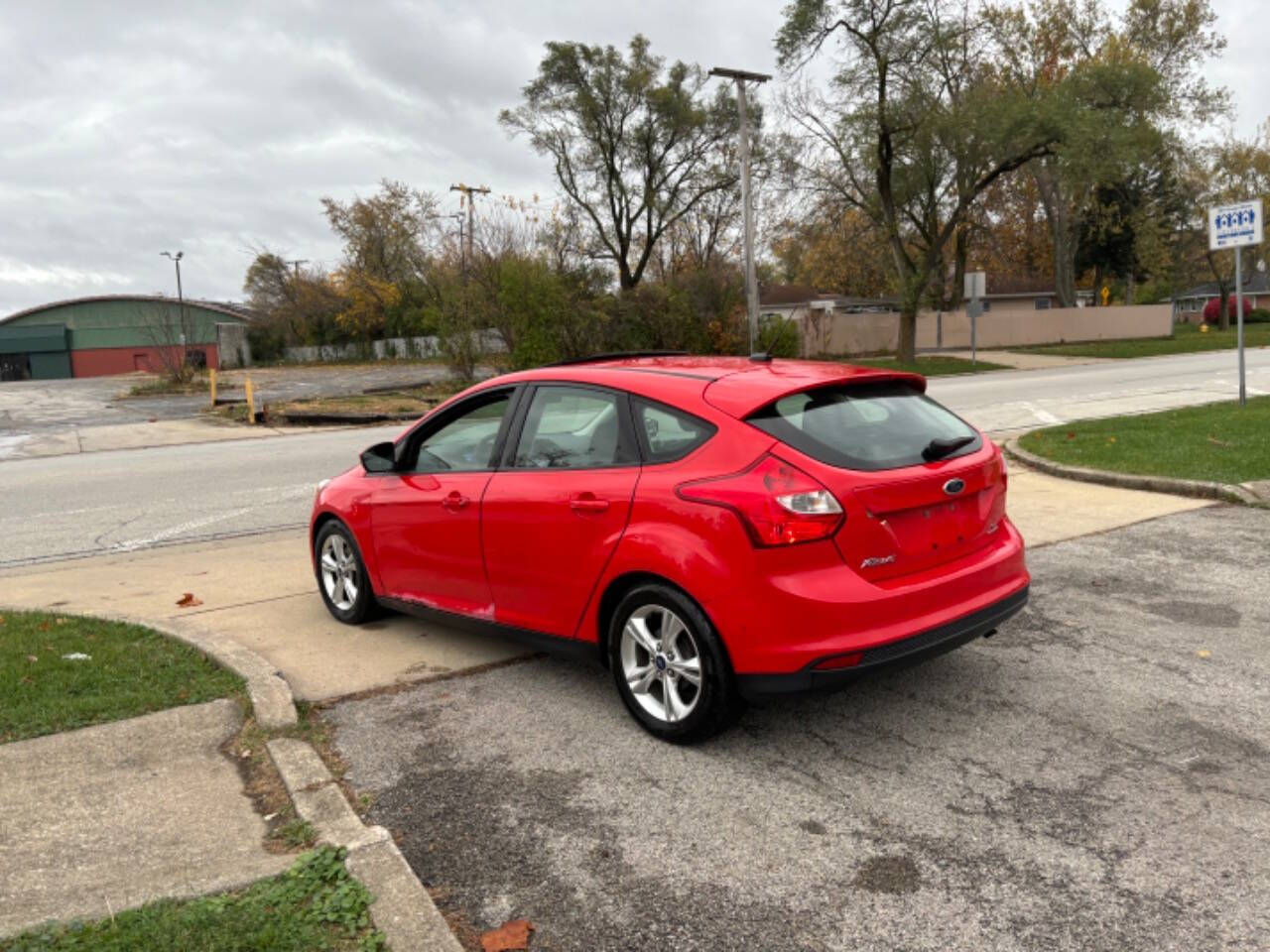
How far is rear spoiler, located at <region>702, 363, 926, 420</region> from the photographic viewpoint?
3.99 m

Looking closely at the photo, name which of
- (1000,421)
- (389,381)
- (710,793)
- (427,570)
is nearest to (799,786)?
(710,793)

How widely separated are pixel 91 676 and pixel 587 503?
8.79 ft

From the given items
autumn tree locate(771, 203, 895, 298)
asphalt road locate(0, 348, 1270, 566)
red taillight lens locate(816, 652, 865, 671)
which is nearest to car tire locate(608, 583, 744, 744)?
red taillight lens locate(816, 652, 865, 671)

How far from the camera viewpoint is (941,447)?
4.14m

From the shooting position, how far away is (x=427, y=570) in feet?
17.0

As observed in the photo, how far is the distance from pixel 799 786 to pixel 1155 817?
1182 mm

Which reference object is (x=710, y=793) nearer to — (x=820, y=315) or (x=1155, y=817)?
(x=1155, y=817)

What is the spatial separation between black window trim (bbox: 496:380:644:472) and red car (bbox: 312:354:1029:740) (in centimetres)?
1

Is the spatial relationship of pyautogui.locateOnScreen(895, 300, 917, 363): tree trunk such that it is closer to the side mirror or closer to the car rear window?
the side mirror

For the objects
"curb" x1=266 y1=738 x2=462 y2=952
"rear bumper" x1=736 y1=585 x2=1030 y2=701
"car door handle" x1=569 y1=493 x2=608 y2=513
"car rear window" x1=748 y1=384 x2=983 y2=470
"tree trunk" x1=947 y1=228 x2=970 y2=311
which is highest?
"tree trunk" x1=947 y1=228 x2=970 y2=311

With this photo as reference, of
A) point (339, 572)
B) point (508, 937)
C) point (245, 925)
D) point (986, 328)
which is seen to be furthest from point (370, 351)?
point (508, 937)

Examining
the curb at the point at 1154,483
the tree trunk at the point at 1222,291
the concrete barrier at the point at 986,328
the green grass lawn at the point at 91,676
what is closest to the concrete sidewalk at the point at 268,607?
the green grass lawn at the point at 91,676

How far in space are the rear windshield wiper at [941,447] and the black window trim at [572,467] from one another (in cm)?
118

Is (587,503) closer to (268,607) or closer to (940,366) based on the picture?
(268,607)
